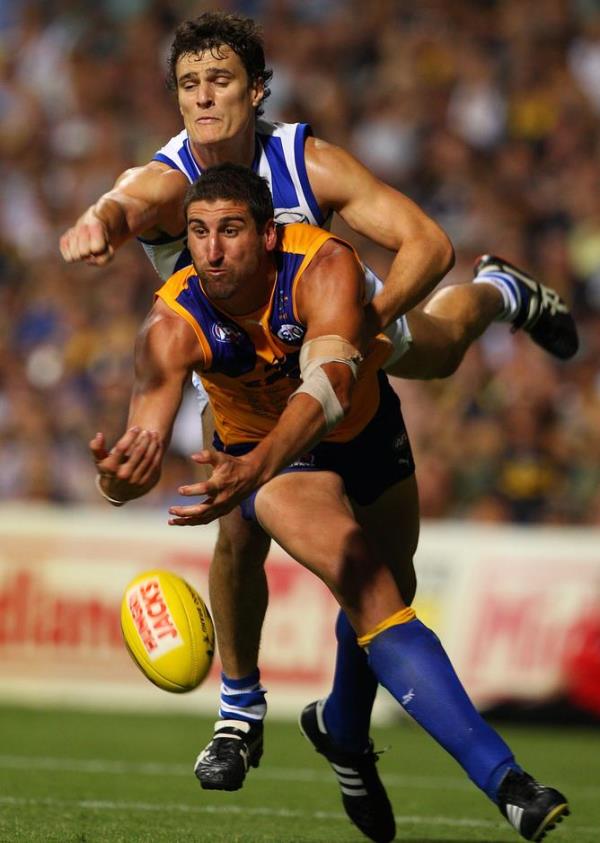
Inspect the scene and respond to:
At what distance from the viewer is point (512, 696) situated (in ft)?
33.7

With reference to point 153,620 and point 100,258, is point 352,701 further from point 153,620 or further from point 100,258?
point 100,258

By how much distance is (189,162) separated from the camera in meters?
5.87

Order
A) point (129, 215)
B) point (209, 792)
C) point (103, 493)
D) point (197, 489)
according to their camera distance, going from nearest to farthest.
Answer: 1. point (197, 489)
2. point (103, 493)
3. point (129, 215)
4. point (209, 792)

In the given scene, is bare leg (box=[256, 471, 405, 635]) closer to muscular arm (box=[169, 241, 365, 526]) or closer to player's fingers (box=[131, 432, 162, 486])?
muscular arm (box=[169, 241, 365, 526])

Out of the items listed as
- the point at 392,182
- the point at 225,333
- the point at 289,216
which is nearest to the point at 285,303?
the point at 225,333

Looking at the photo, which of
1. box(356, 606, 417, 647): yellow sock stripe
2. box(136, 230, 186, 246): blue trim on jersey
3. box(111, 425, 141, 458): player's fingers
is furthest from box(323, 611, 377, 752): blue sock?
box(111, 425, 141, 458): player's fingers

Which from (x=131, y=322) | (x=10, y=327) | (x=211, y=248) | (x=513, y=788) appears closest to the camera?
(x=513, y=788)

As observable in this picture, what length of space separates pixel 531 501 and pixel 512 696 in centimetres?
140

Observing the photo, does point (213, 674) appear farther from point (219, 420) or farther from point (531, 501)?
point (219, 420)

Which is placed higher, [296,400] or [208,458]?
[296,400]

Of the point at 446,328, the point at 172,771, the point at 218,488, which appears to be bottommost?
the point at 172,771

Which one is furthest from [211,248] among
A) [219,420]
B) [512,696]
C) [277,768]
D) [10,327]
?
[10,327]

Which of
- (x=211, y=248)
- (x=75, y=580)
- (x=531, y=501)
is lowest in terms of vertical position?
(x=75, y=580)

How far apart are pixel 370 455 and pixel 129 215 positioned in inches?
49.2
